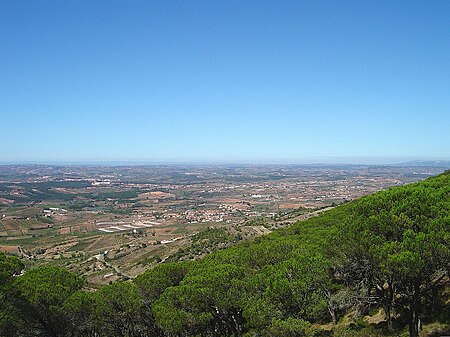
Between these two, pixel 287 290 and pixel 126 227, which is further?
pixel 126 227

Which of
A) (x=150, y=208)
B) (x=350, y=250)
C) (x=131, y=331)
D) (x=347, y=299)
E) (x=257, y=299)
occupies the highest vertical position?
(x=350, y=250)

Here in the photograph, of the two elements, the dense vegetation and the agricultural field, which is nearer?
the dense vegetation

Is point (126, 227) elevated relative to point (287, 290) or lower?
lower

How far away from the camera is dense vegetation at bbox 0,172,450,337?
1402cm

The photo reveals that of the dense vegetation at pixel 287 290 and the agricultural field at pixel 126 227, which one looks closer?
the dense vegetation at pixel 287 290

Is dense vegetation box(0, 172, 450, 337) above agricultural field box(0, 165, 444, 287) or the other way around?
above

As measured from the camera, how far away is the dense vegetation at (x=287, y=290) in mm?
14016

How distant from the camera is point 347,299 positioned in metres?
21.3

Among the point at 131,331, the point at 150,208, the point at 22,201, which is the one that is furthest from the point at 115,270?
the point at 22,201

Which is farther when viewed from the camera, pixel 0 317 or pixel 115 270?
pixel 115 270

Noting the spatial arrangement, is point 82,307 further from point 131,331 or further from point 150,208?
point 150,208

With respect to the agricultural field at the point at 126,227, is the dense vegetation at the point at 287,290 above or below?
above

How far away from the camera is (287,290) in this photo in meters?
16.2

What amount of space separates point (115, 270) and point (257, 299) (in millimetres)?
53428
